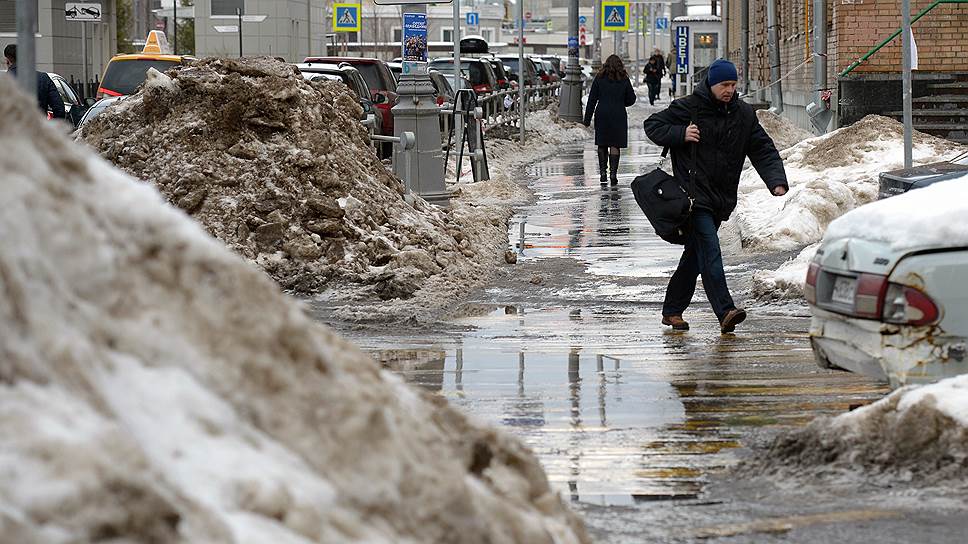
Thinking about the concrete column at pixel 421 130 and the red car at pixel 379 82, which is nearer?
the concrete column at pixel 421 130

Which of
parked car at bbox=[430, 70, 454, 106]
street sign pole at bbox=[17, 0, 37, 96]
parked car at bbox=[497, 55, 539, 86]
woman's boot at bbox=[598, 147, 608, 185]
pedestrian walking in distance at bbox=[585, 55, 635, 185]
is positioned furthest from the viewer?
parked car at bbox=[497, 55, 539, 86]

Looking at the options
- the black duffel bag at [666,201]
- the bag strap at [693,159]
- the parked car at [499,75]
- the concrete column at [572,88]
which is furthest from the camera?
the parked car at [499,75]

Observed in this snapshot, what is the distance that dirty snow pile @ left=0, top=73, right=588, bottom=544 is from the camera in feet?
10.3

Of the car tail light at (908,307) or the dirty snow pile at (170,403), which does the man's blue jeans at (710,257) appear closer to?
the car tail light at (908,307)

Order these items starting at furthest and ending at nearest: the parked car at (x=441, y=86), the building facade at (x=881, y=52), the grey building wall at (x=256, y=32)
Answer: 1. the grey building wall at (x=256, y=32)
2. the parked car at (x=441, y=86)
3. the building facade at (x=881, y=52)

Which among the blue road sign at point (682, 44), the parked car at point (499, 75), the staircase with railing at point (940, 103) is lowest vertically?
the staircase with railing at point (940, 103)

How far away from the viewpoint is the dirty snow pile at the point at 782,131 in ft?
87.2

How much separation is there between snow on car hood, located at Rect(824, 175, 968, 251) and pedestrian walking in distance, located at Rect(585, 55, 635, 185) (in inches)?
606

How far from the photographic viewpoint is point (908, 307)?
21.3ft

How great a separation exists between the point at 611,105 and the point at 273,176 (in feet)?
36.2

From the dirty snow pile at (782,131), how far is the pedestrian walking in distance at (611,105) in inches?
176

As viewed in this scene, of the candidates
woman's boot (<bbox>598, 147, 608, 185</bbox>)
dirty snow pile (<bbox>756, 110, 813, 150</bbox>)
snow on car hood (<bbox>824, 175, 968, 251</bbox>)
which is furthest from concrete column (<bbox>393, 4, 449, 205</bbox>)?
dirty snow pile (<bbox>756, 110, 813, 150</bbox>)

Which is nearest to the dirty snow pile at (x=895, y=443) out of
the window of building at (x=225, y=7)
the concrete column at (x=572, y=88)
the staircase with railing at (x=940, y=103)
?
the staircase with railing at (x=940, y=103)

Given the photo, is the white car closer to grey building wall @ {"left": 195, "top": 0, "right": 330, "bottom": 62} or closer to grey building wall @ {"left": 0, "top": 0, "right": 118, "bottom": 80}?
grey building wall @ {"left": 0, "top": 0, "right": 118, "bottom": 80}
